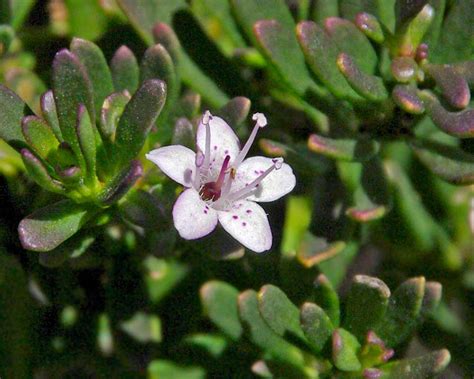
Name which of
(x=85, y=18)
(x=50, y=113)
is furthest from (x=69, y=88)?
(x=85, y=18)

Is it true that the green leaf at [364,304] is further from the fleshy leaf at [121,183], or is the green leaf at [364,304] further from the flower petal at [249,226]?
the fleshy leaf at [121,183]

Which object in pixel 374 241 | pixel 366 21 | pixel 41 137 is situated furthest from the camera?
pixel 374 241

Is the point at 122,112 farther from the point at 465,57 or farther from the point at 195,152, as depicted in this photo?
the point at 465,57

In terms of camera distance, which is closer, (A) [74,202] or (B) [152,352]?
(A) [74,202]

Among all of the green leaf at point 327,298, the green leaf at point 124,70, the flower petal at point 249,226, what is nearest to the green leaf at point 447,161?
the green leaf at point 327,298

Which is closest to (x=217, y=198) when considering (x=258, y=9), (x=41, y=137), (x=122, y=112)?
(x=122, y=112)

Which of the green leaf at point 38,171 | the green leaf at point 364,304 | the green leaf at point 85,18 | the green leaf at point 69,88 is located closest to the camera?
the green leaf at point 38,171

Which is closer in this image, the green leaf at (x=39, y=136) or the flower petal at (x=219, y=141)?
the green leaf at (x=39, y=136)
